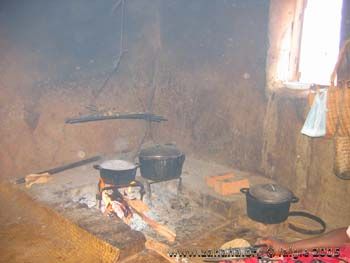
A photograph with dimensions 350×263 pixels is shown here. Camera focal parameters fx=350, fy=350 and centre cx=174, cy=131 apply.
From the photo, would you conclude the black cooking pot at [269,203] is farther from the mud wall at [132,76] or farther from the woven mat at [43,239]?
the woven mat at [43,239]

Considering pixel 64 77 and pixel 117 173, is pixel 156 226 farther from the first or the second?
pixel 64 77

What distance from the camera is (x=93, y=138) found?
24.4 feet

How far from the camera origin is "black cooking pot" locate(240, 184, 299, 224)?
15.4 feet

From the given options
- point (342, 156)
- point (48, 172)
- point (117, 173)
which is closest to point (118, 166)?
point (117, 173)

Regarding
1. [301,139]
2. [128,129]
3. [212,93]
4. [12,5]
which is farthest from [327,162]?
[12,5]

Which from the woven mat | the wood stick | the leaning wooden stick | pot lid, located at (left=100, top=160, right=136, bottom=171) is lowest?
the wood stick

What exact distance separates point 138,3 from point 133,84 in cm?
176

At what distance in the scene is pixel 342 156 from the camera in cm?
454

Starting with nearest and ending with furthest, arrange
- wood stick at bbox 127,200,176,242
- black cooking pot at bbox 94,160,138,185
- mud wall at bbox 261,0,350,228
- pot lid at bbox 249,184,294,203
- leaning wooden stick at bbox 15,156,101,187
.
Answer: pot lid at bbox 249,184,294,203
wood stick at bbox 127,200,176,242
mud wall at bbox 261,0,350,228
black cooking pot at bbox 94,160,138,185
leaning wooden stick at bbox 15,156,101,187

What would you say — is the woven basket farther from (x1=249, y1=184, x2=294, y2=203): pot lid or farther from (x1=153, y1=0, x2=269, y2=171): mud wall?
(x1=153, y1=0, x2=269, y2=171): mud wall

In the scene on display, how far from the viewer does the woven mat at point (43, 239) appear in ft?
12.4

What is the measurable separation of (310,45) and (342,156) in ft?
7.04

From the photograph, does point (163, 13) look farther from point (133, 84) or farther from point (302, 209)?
point (302, 209)

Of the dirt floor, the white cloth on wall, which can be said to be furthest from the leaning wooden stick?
the white cloth on wall
